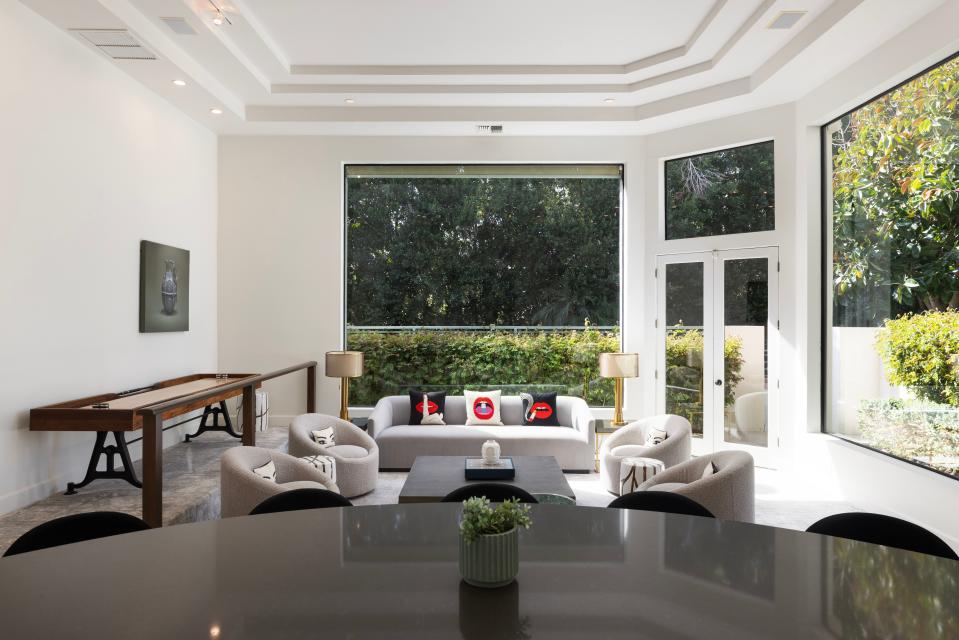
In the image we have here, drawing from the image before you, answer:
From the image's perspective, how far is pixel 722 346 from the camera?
6.45m

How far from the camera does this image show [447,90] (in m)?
6.12

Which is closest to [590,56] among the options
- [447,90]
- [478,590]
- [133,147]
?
[447,90]

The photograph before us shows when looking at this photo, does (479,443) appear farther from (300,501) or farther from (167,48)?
(167,48)

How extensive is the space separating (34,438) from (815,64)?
252 inches

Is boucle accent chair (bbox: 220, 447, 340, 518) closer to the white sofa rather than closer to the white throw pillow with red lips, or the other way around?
the white sofa

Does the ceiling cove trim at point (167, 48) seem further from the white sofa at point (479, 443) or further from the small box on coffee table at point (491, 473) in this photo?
the small box on coffee table at point (491, 473)

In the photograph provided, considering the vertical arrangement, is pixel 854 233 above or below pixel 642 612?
above

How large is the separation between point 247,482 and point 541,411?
3715 mm

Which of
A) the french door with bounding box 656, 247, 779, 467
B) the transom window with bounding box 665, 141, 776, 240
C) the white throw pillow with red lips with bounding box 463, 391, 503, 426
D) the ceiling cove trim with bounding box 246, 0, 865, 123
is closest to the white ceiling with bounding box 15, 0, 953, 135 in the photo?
the ceiling cove trim with bounding box 246, 0, 865, 123

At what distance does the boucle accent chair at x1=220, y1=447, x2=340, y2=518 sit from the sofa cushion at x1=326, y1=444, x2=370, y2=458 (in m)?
1.13

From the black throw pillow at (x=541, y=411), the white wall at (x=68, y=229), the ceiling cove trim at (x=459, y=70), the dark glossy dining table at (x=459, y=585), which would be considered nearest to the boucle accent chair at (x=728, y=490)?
the dark glossy dining table at (x=459, y=585)

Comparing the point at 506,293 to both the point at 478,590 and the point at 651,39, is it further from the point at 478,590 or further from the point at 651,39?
the point at 478,590

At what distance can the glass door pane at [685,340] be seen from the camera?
6.63 meters

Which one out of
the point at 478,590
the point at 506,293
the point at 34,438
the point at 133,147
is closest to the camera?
the point at 478,590
